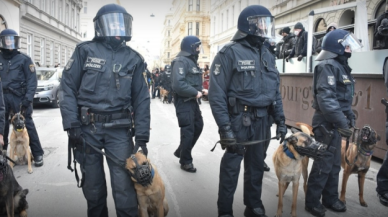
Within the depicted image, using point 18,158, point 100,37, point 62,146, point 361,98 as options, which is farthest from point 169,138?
point 100,37

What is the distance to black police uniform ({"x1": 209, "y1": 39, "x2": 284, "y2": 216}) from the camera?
3.46 meters

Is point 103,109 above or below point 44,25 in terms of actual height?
below

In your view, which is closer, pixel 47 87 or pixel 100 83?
pixel 100 83

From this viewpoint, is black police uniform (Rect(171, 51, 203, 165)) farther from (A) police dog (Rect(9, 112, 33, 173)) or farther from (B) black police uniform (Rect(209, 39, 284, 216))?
(A) police dog (Rect(9, 112, 33, 173))

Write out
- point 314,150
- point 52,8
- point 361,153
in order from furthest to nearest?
1. point 52,8
2. point 361,153
3. point 314,150

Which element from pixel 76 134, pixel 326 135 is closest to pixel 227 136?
pixel 326 135

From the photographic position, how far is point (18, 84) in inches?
219

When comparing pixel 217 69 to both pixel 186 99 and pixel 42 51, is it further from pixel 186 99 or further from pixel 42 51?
pixel 42 51

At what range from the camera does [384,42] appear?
7.21 metres

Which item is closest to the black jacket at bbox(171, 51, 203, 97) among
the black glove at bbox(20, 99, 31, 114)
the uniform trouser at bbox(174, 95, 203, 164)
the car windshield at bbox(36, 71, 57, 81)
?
the uniform trouser at bbox(174, 95, 203, 164)

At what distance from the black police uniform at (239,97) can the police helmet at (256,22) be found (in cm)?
13

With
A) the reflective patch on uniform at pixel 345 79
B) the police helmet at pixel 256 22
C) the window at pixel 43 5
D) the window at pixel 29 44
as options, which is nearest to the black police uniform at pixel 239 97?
the police helmet at pixel 256 22

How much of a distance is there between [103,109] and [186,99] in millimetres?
2485

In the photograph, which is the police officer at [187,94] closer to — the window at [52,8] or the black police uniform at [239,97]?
the black police uniform at [239,97]
